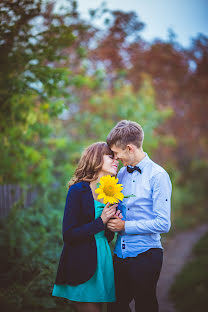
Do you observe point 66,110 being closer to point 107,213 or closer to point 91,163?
point 91,163

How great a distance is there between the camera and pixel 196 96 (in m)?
10.5

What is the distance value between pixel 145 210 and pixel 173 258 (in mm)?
4938

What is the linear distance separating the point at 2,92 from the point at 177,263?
537cm

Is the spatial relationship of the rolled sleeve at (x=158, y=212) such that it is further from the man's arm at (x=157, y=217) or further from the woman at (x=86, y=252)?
the woman at (x=86, y=252)

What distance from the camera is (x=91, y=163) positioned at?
2719 mm

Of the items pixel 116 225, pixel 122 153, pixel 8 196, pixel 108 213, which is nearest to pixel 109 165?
pixel 122 153

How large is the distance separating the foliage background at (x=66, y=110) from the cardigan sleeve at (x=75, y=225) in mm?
1232

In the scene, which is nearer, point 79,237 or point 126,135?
point 79,237

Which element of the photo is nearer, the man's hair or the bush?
the man's hair

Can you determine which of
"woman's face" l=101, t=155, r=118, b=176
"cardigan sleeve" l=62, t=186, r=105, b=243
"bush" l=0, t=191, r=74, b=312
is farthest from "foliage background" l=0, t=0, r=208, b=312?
"woman's face" l=101, t=155, r=118, b=176

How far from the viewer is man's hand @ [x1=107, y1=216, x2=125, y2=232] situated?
2479 millimetres

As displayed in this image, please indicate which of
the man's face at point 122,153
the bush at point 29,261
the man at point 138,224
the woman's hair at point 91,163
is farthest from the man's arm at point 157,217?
the bush at point 29,261

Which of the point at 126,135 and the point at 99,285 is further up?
the point at 126,135

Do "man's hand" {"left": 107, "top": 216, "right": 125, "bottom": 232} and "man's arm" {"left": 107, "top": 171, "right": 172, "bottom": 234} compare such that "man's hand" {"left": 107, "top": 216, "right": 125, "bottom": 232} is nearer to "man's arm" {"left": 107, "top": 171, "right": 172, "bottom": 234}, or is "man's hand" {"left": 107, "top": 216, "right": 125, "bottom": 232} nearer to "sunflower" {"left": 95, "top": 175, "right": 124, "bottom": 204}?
"man's arm" {"left": 107, "top": 171, "right": 172, "bottom": 234}
